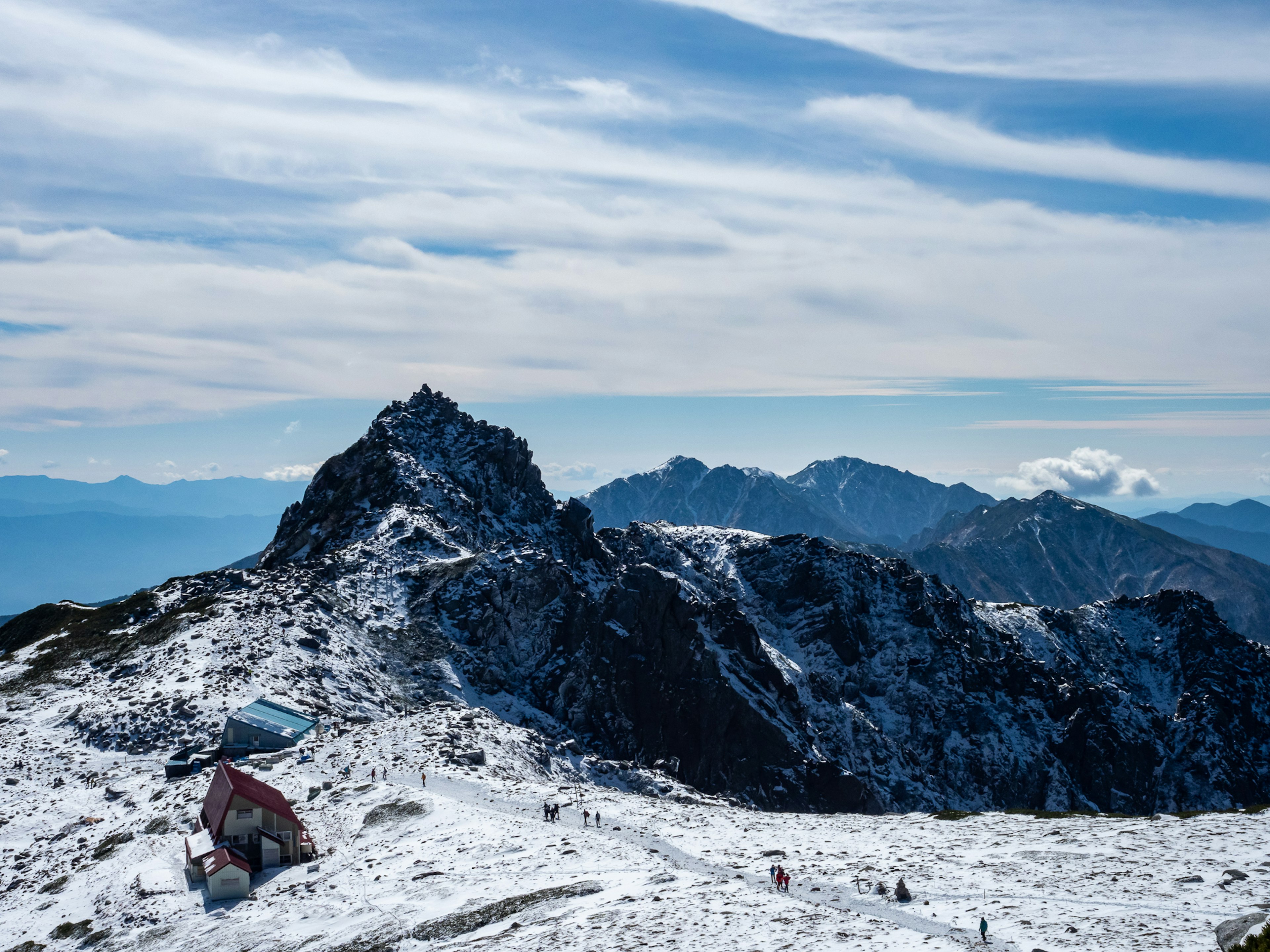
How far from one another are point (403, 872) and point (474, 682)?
6806 centimetres

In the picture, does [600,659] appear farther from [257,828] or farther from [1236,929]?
[1236,929]

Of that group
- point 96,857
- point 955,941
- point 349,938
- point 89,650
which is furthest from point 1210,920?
point 89,650

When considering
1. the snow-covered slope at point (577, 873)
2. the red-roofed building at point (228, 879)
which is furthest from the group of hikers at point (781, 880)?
the red-roofed building at point (228, 879)

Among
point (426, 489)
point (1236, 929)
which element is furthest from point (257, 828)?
point (426, 489)

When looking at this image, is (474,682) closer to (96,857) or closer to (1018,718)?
(96,857)

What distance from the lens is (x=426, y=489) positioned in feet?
505

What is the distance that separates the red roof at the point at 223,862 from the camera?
46.1 metres

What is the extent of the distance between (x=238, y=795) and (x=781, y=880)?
30.7 meters

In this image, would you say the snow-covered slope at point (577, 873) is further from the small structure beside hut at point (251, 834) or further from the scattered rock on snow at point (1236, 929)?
the small structure beside hut at point (251, 834)

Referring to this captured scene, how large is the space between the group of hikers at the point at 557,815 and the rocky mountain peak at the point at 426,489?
85025 mm

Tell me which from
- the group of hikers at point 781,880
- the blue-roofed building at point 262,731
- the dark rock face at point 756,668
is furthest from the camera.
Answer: the dark rock face at point 756,668

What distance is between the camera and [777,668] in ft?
495

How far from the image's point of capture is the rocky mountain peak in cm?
14488

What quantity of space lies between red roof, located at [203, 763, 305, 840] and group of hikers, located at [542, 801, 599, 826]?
14.7 metres
